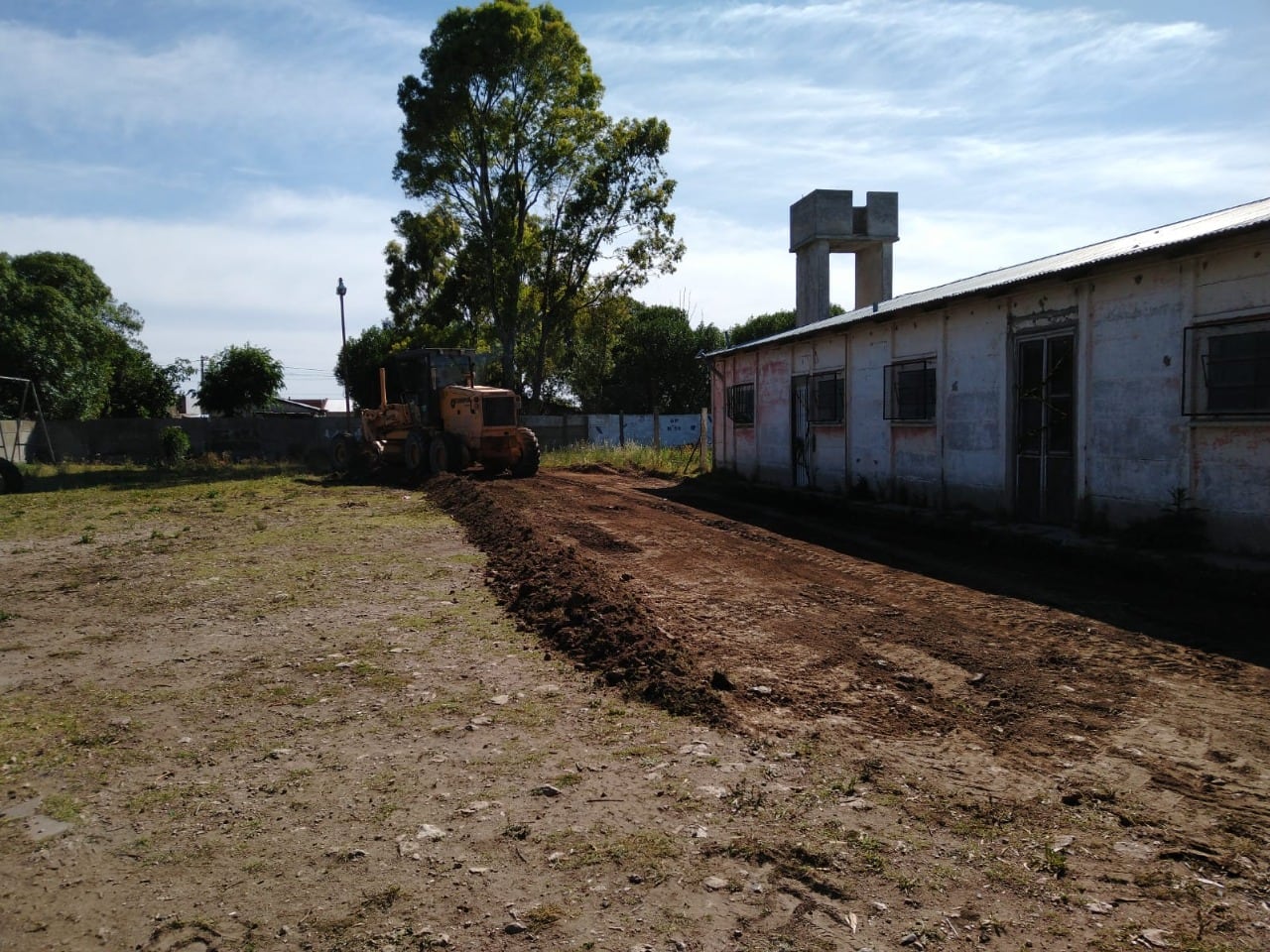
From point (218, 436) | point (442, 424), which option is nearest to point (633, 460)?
point (442, 424)

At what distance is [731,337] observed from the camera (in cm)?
5172

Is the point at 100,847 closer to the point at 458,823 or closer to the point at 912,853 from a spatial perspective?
the point at 458,823

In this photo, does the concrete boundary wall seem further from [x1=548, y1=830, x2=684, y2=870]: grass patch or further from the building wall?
[x1=548, y1=830, x2=684, y2=870]: grass patch

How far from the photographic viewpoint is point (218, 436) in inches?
1249

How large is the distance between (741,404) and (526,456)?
5.15m

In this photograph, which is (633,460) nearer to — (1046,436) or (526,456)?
(526,456)

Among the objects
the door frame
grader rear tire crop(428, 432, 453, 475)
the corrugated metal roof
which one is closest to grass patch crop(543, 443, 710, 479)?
grader rear tire crop(428, 432, 453, 475)

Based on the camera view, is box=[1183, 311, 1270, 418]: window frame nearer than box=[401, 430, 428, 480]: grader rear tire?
Yes

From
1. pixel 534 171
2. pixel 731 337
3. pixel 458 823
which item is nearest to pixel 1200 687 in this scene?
pixel 458 823

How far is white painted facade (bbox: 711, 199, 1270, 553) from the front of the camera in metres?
8.55

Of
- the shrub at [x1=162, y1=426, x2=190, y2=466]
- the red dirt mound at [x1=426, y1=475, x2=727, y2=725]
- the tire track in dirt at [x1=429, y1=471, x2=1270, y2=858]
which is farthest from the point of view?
the shrub at [x1=162, y1=426, x2=190, y2=466]

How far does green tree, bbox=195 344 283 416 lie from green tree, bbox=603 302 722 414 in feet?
59.7

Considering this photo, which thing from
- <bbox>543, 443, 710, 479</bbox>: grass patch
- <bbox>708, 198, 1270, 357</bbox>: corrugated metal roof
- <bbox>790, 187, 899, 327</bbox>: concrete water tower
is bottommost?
<bbox>543, 443, 710, 479</bbox>: grass patch

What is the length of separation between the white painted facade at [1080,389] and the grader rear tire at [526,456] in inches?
266
